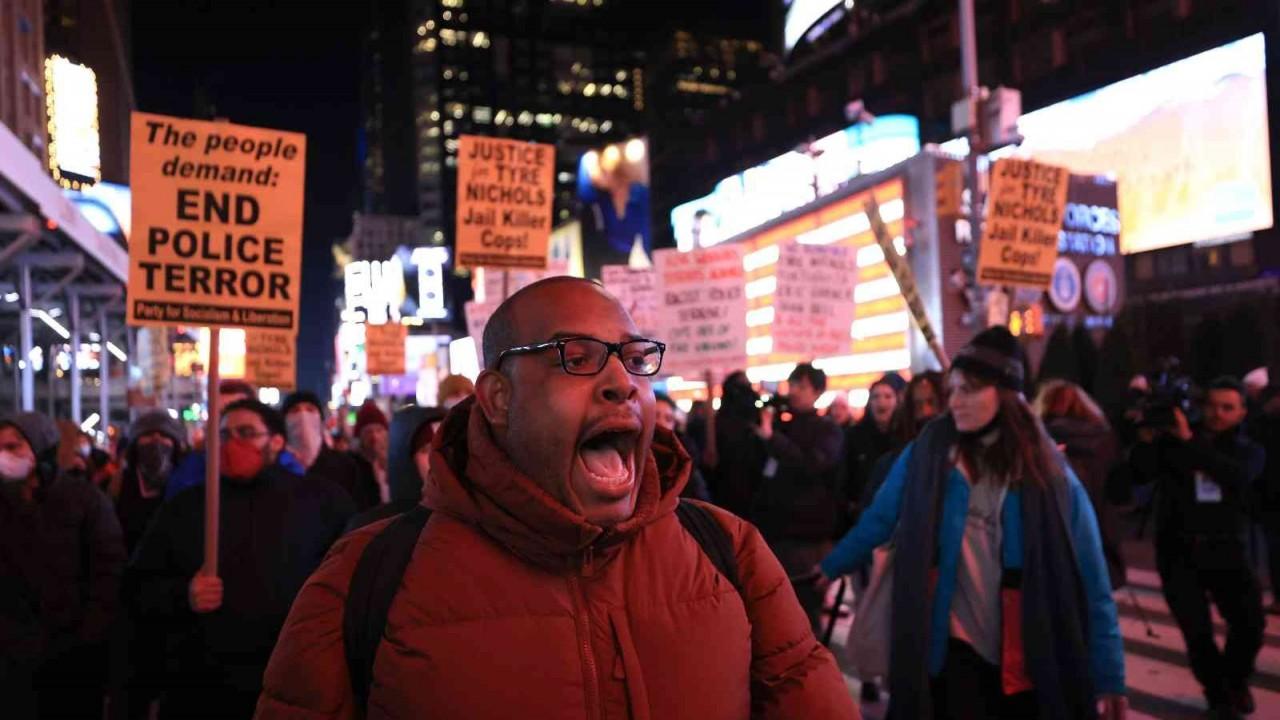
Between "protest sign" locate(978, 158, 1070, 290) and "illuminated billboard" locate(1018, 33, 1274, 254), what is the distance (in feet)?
61.4

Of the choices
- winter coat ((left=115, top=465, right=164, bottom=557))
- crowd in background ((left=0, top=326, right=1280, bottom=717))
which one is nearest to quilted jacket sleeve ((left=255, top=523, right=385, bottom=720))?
crowd in background ((left=0, top=326, right=1280, bottom=717))

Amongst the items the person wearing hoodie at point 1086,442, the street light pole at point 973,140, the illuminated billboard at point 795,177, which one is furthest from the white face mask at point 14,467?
the illuminated billboard at point 795,177

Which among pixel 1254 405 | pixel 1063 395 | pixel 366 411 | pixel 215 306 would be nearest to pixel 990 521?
pixel 1063 395

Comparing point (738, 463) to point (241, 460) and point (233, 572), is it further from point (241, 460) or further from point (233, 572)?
point (233, 572)

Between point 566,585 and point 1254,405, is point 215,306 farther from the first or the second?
point 1254,405

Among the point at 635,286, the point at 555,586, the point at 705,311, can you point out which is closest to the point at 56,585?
the point at 555,586

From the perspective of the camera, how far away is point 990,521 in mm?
3975

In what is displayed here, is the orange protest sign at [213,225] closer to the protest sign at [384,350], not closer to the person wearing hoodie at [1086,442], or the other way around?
the person wearing hoodie at [1086,442]

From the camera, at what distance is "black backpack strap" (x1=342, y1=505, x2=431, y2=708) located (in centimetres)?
185

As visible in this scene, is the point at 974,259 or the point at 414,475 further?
the point at 974,259

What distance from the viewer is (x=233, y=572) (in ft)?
14.7

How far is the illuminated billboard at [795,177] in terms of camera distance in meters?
36.9

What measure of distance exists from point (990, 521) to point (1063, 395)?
2.23 m

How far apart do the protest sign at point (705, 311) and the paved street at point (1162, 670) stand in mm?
2912
